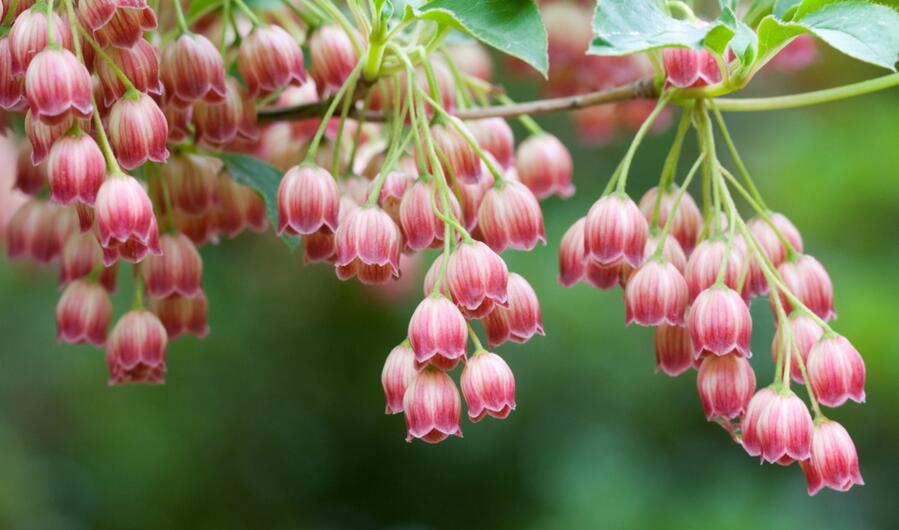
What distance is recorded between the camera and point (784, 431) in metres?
1.09

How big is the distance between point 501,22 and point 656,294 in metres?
0.32

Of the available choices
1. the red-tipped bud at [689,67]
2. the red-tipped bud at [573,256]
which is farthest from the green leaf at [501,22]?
the red-tipped bud at [573,256]

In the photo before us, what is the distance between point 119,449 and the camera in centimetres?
391

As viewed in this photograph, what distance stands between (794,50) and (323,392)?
271 centimetres

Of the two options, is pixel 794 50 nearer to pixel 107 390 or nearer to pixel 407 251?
pixel 407 251

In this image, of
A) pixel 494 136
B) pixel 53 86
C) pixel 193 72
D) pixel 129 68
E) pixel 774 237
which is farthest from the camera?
pixel 494 136

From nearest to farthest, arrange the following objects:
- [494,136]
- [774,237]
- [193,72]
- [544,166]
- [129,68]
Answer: [129,68] < [193,72] < [774,237] < [494,136] < [544,166]

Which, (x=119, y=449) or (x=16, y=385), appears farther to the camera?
(x=16, y=385)

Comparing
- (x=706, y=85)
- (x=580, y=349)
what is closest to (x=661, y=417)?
(x=580, y=349)

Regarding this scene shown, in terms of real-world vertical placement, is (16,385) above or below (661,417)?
above

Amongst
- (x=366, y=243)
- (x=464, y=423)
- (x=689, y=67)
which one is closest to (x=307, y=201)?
(x=366, y=243)

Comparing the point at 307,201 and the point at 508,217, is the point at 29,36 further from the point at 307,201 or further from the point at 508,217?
the point at 508,217

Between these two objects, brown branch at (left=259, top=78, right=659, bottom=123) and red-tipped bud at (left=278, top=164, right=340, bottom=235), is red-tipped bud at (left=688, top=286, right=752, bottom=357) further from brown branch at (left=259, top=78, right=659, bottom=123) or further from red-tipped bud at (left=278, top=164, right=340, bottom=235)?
red-tipped bud at (left=278, top=164, right=340, bottom=235)

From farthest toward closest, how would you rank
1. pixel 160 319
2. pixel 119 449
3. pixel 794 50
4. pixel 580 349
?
pixel 119 449, pixel 580 349, pixel 794 50, pixel 160 319
